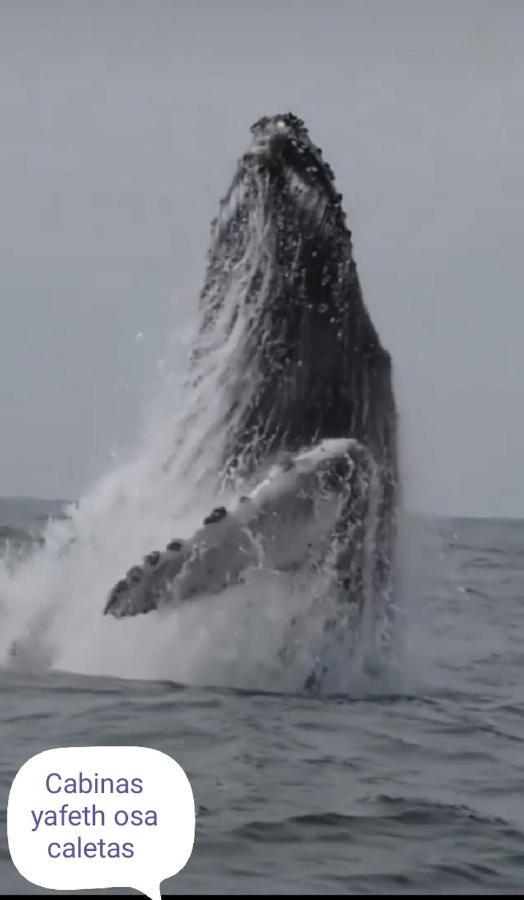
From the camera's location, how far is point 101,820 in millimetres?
8453

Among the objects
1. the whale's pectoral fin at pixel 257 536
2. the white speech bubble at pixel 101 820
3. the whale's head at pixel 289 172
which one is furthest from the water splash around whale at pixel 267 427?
the white speech bubble at pixel 101 820

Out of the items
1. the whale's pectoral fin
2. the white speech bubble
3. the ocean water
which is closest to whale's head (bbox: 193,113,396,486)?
the whale's pectoral fin

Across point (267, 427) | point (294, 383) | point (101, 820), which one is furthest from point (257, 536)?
point (101, 820)

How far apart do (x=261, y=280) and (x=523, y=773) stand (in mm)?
4970

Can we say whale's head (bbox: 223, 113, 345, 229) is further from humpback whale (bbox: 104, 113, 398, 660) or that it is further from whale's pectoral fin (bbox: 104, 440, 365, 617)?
whale's pectoral fin (bbox: 104, 440, 365, 617)

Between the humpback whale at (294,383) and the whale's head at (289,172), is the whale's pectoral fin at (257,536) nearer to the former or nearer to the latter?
the humpback whale at (294,383)

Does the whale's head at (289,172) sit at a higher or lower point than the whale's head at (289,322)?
higher

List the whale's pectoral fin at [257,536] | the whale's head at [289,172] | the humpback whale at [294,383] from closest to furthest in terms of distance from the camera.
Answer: the whale's pectoral fin at [257,536] → the whale's head at [289,172] → the humpback whale at [294,383]

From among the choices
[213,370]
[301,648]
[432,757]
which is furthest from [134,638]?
[432,757]

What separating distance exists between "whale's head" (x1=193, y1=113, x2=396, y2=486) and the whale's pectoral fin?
18.0 inches

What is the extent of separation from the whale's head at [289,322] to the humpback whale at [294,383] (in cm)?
1

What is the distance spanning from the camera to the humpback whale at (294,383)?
13.9m

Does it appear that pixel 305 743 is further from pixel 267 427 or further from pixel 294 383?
pixel 294 383

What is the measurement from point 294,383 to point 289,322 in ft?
1.77
